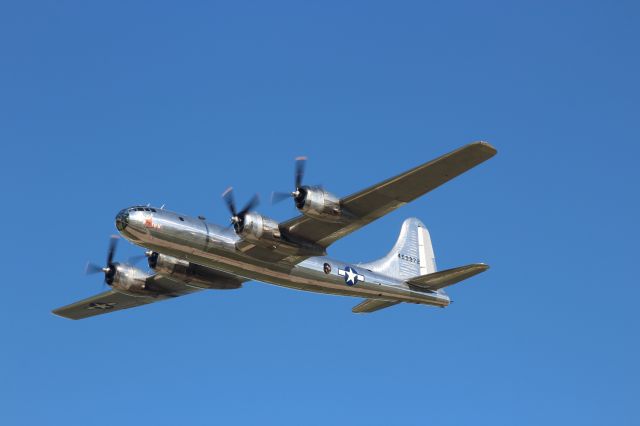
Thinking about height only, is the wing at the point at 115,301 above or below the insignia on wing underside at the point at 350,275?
above

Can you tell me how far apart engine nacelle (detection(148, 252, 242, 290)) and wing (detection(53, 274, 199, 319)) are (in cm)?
241

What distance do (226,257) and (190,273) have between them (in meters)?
4.03

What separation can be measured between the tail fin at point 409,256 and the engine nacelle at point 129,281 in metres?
10.1

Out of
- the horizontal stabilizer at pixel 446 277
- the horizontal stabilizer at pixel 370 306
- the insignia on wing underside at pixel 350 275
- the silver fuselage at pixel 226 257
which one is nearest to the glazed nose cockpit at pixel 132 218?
the silver fuselage at pixel 226 257

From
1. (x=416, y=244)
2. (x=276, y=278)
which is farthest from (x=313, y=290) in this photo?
(x=416, y=244)

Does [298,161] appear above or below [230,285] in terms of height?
above

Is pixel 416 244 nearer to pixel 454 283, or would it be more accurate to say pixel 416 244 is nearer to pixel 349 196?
pixel 454 283

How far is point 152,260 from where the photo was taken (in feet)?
125

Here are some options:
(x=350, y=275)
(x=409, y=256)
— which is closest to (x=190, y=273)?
(x=350, y=275)

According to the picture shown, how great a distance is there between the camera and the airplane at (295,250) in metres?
33.5

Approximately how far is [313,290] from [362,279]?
90.2 inches

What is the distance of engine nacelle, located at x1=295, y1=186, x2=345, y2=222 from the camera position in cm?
3344

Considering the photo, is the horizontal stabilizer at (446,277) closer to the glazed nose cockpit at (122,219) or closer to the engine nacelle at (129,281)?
the engine nacelle at (129,281)

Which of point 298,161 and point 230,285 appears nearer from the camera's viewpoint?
point 298,161
